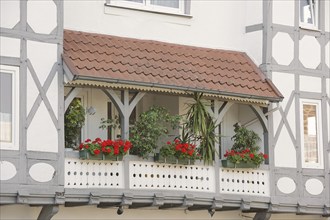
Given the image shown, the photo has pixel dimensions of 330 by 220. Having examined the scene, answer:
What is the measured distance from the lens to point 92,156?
883 inches

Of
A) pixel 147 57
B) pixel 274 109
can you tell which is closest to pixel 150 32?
pixel 147 57

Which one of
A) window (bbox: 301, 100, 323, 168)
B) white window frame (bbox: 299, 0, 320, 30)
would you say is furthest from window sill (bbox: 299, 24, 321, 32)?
window (bbox: 301, 100, 323, 168)

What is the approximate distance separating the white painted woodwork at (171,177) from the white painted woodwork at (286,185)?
5.70ft

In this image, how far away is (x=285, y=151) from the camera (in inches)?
1003

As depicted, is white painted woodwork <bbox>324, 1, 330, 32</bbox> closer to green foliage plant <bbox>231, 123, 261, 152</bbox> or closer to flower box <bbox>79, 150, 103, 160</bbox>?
green foliage plant <bbox>231, 123, 261, 152</bbox>

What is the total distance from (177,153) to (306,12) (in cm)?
520

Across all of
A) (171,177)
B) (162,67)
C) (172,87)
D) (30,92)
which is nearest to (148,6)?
(162,67)

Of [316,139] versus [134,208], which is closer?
[134,208]

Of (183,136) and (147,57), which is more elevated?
(147,57)

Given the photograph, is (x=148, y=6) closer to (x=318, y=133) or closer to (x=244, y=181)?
(x=244, y=181)

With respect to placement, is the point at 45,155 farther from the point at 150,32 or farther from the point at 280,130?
the point at 280,130

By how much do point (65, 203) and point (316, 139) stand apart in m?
6.24

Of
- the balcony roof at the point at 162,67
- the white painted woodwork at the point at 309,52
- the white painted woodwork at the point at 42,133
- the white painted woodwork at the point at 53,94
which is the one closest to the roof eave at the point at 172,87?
→ the balcony roof at the point at 162,67

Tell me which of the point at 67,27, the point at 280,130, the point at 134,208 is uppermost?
the point at 67,27
